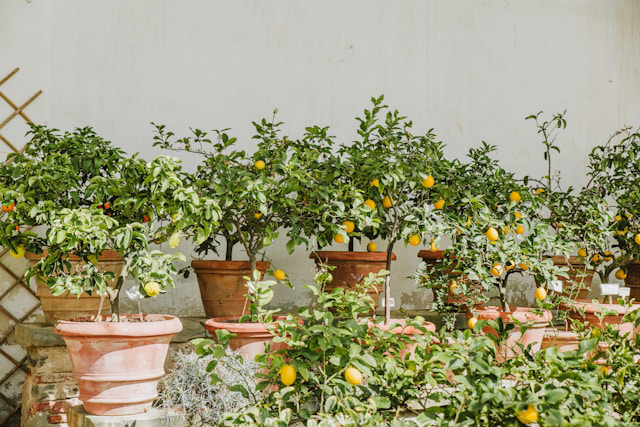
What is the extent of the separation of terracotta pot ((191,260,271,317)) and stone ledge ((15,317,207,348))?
4.5 inches

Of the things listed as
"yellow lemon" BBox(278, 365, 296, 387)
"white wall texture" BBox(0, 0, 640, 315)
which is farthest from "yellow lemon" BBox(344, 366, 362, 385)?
"white wall texture" BBox(0, 0, 640, 315)

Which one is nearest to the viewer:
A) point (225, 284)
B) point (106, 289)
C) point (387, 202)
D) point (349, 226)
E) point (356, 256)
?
point (106, 289)

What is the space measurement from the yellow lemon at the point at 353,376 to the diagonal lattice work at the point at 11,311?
2065 millimetres

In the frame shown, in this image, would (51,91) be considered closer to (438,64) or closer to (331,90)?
(331,90)

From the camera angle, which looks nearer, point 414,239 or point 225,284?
point 414,239

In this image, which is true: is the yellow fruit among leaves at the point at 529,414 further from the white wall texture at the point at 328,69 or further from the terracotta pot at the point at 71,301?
the white wall texture at the point at 328,69

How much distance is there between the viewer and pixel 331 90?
3.61 metres

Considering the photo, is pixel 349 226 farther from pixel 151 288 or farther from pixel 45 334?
pixel 45 334

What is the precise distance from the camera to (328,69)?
361 cm

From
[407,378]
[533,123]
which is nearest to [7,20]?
[407,378]

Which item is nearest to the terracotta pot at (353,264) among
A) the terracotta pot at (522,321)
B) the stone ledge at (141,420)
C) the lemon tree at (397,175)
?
the lemon tree at (397,175)

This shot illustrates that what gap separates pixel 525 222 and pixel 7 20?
2373 millimetres

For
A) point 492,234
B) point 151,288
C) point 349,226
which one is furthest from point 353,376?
point 492,234

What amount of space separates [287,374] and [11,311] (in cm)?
202
